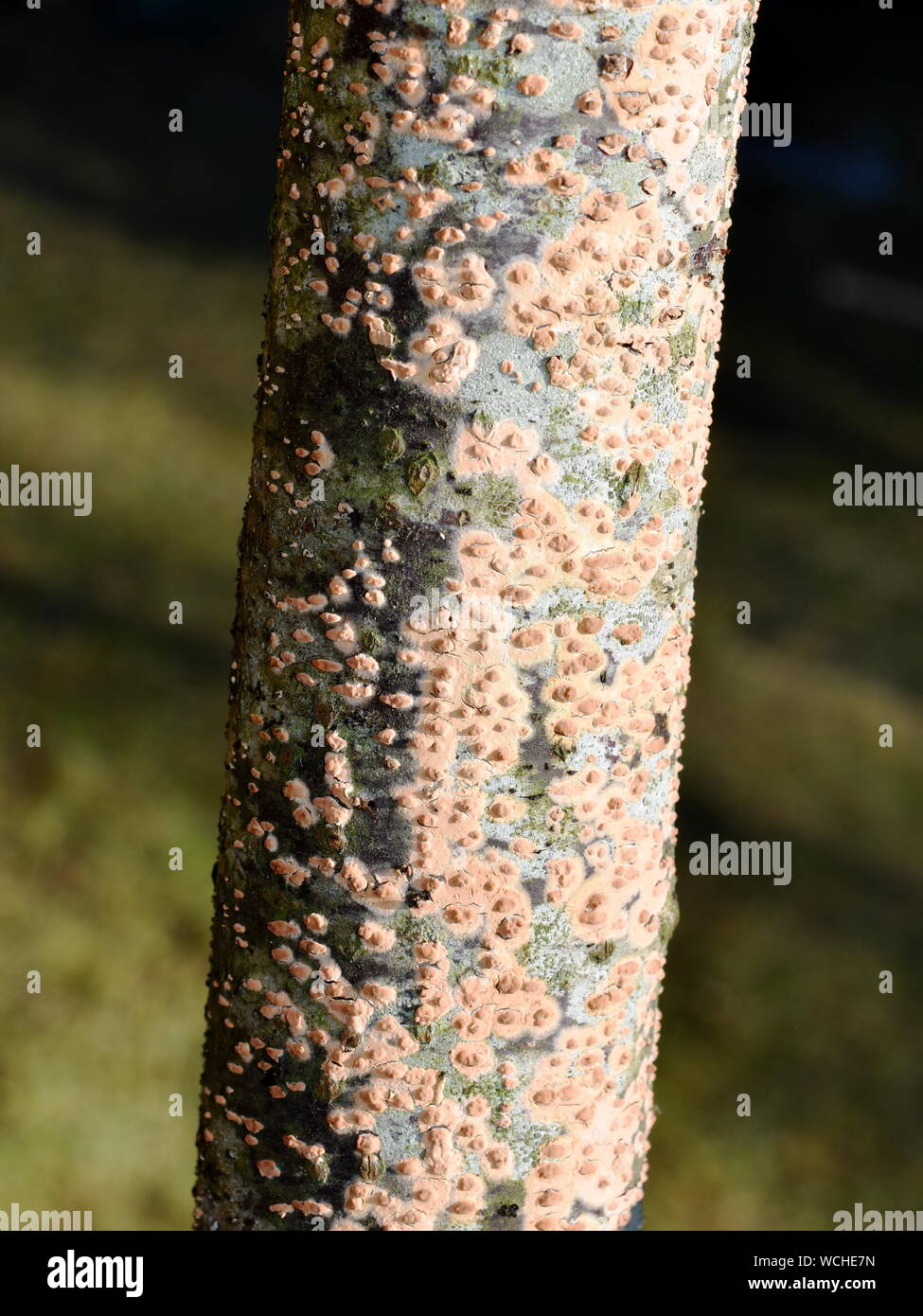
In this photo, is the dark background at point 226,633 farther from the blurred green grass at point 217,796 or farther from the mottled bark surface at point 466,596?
the mottled bark surface at point 466,596

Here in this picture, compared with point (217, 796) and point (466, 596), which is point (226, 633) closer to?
point (217, 796)

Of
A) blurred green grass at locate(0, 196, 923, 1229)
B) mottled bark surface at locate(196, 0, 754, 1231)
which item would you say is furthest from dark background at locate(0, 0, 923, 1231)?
mottled bark surface at locate(196, 0, 754, 1231)

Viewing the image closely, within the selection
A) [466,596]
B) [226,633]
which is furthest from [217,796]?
[466,596]

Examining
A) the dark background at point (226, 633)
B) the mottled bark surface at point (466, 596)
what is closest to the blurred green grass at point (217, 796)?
the dark background at point (226, 633)

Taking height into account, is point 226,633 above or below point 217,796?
above

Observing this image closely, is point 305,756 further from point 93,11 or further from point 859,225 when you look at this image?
point 93,11

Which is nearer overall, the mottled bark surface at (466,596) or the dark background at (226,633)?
the mottled bark surface at (466,596)
